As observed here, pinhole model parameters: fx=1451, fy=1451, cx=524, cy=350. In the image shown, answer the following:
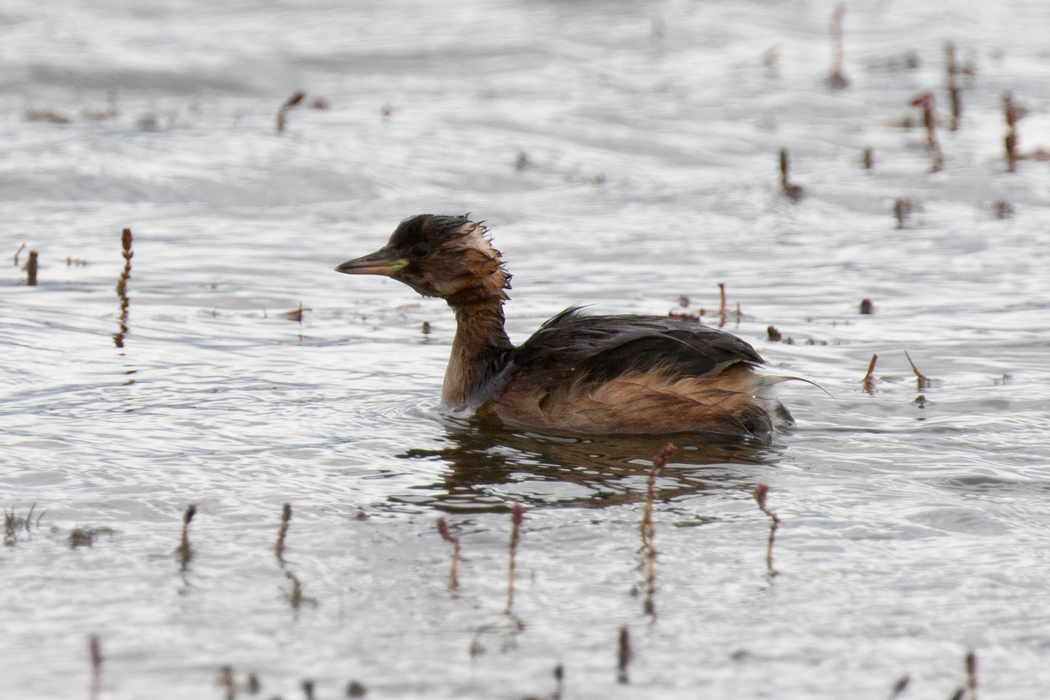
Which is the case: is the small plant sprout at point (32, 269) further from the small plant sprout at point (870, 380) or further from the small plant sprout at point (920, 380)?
the small plant sprout at point (920, 380)

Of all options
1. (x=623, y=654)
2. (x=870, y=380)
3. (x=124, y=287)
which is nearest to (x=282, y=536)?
(x=623, y=654)

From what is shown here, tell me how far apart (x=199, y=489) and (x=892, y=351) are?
4217 mm

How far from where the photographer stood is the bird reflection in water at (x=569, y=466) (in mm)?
5652

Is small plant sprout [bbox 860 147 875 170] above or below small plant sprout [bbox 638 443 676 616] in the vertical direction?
above

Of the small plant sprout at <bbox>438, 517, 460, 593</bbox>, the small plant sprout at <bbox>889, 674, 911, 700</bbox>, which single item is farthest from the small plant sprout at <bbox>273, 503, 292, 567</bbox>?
the small plant sprout at <bbox>889, 674, 911, 700</bbox>

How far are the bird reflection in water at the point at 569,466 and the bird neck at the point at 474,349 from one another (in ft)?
0.79

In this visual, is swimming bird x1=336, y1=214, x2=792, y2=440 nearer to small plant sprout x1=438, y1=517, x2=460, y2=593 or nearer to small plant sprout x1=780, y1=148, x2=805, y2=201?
small plant sprout x1=438, y1=517, x2=460, y2=593

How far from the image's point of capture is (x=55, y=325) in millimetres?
8398

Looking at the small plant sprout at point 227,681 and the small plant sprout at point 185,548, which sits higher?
the small plant sprout at point 185,548

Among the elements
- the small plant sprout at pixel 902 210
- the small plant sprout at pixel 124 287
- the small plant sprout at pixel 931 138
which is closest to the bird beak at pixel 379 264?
the small plant sprout at pixel 124 287

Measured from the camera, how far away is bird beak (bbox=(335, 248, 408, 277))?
7379mm

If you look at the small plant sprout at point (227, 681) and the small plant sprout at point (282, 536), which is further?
the small plant sprout at point (282, 536)

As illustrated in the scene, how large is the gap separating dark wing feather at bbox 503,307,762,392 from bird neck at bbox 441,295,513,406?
359mm

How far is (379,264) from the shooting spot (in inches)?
290
